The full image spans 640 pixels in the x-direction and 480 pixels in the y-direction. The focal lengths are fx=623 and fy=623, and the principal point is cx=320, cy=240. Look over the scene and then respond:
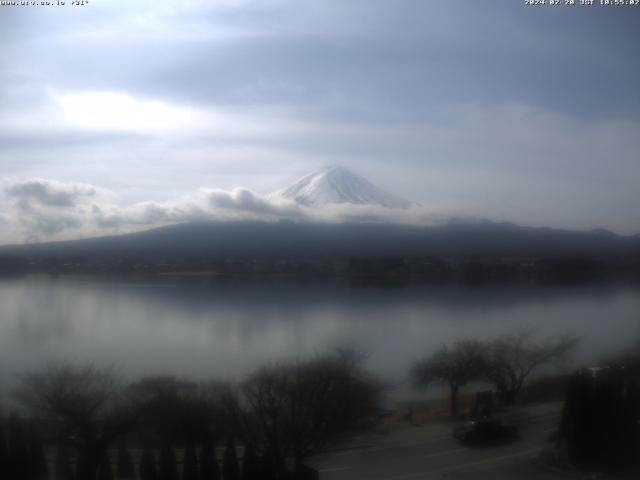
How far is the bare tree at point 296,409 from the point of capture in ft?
8.90

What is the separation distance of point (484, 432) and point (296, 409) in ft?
3.05

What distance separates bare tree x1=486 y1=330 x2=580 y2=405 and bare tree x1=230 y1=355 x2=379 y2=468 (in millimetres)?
705

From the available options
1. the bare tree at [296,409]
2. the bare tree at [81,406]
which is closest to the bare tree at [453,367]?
the bare tree at [296,409]

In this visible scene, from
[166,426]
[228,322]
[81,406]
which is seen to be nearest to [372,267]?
[228,322]

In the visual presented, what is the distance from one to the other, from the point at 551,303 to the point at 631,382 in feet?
1.81

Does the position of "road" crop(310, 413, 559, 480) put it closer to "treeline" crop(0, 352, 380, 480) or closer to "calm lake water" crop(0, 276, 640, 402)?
"treeline" crop(0, 352, 380, 480)

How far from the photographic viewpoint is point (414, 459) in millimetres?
2869

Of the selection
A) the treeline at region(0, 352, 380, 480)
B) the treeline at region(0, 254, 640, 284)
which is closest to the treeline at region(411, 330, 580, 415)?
the treeline at region(0, 254, 640, 284)

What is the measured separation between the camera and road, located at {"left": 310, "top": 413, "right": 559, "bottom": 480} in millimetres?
2777

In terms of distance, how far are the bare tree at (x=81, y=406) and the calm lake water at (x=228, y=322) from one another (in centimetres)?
7

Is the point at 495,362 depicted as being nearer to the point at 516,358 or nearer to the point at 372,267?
the point at 516,358

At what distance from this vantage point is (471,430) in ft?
9.69

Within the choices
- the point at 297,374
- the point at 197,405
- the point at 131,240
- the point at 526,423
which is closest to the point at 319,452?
the point at 297,374

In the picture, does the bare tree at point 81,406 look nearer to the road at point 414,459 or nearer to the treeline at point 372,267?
the treeline at point 372,267
